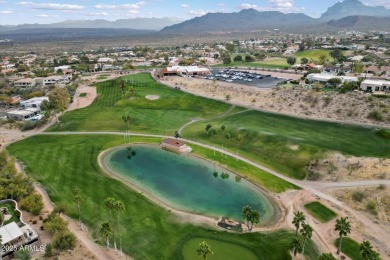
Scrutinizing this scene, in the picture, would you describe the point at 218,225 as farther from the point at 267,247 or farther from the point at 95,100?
the point at 95,100

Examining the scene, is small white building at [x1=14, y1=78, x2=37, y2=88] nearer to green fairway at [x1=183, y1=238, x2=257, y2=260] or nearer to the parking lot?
the parking lot

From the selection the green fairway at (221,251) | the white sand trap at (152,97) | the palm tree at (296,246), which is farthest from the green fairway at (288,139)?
the white sand trap at (152,97)

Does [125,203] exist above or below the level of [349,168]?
below

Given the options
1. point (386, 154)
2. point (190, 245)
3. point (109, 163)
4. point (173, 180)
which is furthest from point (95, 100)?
point (386, 154)

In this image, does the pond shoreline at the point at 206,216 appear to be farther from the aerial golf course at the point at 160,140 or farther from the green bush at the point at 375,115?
the green bush at the point at 375,115

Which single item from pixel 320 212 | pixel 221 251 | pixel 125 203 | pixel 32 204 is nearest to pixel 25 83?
pixel 32 204

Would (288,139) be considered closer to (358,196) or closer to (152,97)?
(358,196)

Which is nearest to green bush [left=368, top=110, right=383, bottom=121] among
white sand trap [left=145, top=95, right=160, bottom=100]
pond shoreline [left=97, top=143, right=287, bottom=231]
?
pond shoreline [left=97, top=143, right=287, bottom=231]
